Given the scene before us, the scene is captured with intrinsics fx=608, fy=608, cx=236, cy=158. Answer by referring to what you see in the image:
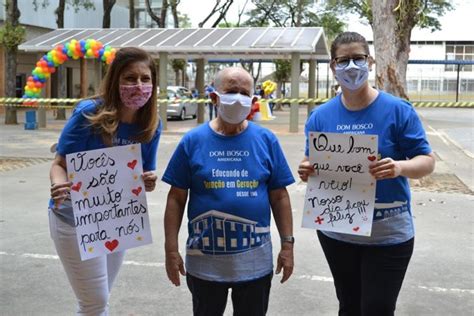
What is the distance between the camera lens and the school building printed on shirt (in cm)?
290

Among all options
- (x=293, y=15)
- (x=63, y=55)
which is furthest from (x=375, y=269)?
(x=293, y=15)

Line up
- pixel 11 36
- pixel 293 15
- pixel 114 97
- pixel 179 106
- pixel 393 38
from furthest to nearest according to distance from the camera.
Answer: pixel 293 15
pixel 179 106
pixel 11 36
pixel 393 38
pixel 114 97

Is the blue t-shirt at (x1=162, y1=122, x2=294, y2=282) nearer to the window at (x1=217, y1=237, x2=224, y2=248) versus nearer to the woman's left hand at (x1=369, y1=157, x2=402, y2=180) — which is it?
the window at (x1=217, y1=237, x2=224, y2=248)

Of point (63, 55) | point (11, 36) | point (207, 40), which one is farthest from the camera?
point (11, 36)

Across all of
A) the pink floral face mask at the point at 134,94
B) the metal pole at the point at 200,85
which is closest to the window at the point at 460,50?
the metal pole at the point at 200,85

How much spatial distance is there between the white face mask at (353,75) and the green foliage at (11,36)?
69.4ft

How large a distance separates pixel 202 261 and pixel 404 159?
1.16 m

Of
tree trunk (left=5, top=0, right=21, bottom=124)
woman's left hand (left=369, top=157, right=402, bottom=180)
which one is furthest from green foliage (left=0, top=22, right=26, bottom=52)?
woman's left hand (left=369, top=157, right=402, bottom=180)

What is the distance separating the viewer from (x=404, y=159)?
314cm

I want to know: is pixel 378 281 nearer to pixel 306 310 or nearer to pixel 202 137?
pixel 202 137

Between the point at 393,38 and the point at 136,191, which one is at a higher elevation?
the point at 393,38

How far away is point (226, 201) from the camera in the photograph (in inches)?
113

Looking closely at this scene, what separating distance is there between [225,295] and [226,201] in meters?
0.48

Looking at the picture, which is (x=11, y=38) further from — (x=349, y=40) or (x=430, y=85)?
(x=430, y=85)
